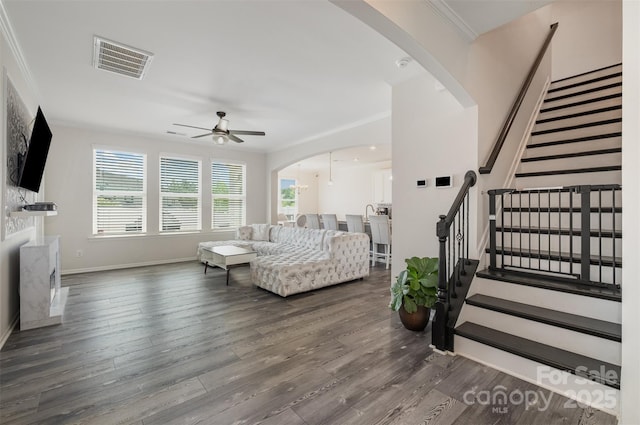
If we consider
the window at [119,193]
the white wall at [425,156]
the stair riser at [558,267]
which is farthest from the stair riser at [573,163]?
the window at [119,193]

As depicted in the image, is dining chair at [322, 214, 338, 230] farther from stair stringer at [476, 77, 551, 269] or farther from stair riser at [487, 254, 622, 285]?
stair riser at [487, 254, 622, 285]

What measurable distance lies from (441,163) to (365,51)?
1.40 meters

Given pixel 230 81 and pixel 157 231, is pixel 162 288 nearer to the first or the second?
pixel 157 231

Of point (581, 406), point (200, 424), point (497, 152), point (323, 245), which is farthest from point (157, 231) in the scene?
point (581, 406)

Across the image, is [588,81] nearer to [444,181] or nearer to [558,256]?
[444,181]

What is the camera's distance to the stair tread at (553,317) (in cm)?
189

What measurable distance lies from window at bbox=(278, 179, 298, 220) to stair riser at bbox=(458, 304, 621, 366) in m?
9.38

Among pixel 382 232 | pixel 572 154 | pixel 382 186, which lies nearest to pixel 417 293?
pixel 572 154

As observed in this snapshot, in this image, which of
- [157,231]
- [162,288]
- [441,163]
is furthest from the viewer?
[157,231]

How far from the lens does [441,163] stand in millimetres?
3076

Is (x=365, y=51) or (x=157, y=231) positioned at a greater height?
(x=365, y=51)

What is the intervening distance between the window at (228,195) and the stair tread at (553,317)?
241 inches

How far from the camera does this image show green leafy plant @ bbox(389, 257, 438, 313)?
2709 mm

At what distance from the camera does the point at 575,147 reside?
3.29 m
